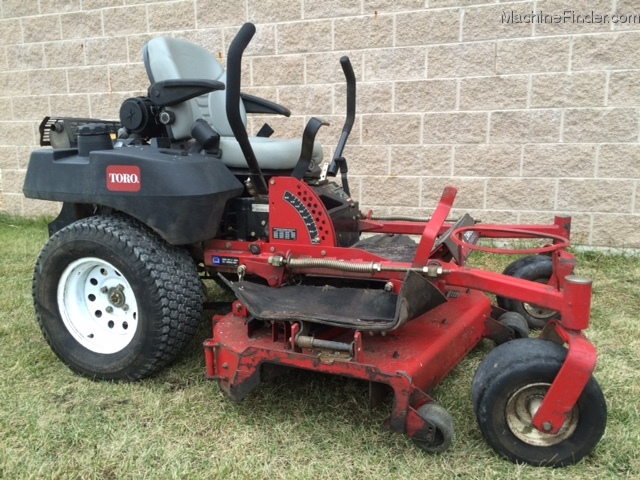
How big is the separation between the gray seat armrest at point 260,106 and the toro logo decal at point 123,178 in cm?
128

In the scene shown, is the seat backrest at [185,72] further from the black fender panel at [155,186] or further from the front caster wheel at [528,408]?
the front caster wheel at [528,408]

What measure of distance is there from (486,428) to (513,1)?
145 inches

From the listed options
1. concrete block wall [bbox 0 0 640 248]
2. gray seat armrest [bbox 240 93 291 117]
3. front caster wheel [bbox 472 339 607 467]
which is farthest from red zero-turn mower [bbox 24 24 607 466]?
concrete block wall [bbox 0 0 640 248]

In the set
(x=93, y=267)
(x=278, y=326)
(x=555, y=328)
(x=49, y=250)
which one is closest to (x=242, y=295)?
(x=278, y=326)

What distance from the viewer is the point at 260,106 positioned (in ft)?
12.7

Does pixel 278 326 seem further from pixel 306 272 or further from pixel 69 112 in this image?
pixel 69 112

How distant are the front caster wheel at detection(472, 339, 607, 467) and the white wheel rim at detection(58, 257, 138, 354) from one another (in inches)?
66.5

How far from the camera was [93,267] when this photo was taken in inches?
116

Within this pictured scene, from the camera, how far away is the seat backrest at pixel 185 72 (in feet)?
10.2

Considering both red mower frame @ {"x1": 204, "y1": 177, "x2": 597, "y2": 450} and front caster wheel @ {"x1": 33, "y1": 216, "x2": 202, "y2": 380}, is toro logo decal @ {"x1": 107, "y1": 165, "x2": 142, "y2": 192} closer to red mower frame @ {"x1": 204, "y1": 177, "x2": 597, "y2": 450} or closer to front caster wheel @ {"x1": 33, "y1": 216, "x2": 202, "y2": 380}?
front caster wheel @ {"x1": 33, "y1": 216, "x2": 202, "y2": 380}

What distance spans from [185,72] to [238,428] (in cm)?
197

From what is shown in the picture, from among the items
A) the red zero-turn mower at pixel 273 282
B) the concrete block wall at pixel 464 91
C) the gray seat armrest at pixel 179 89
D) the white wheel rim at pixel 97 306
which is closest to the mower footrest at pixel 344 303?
the red zero-turn mower at pixel 273 282

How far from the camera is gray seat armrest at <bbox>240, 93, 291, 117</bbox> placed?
3822 mm

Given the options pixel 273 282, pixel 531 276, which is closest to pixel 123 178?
pixel 273 282
